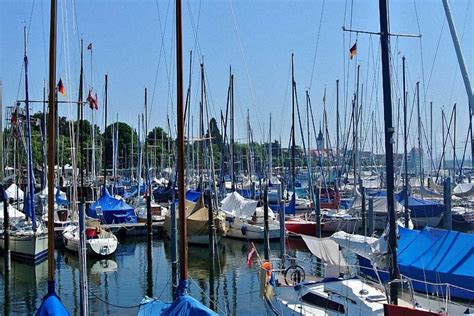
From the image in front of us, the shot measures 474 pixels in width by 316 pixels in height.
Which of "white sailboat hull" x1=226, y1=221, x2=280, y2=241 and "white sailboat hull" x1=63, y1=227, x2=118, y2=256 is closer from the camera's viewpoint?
"white sailboat hull" x1=63, y1=227, x2=118, y2=256

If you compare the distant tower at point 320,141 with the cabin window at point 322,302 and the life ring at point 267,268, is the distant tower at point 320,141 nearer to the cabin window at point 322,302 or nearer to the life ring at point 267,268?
the life ring at point 267,268

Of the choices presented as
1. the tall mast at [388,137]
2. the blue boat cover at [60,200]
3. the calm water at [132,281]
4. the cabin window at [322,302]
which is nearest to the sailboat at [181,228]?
the tall mast at [388,137]

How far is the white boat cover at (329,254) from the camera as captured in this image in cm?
2052

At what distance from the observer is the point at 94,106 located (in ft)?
136

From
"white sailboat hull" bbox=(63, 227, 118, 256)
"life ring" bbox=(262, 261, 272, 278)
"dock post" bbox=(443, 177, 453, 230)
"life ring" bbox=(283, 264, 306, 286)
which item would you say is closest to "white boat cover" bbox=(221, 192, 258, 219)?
"white sailboat hull" bbox=(63, 227, 118, 256)

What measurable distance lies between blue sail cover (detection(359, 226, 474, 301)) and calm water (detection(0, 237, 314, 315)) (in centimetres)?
447

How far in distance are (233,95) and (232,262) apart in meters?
22.8

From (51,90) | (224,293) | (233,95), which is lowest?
(224,293)

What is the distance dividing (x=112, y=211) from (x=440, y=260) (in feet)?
108

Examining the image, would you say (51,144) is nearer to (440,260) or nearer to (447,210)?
(440,260)

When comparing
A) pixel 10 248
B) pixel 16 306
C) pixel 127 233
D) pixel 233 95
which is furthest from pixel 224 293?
pixel 233 95

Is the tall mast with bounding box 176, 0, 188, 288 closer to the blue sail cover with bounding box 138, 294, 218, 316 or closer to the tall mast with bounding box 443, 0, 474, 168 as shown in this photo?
the blue sail cover with bounding box 138, 294, 218, 316

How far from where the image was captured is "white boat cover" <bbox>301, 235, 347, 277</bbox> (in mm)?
20516

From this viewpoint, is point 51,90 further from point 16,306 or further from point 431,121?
point 431,121
